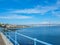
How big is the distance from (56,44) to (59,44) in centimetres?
83

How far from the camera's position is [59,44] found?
122ft

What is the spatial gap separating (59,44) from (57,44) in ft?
1.66

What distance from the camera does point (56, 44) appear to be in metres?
37.6

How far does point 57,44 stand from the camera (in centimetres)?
3728

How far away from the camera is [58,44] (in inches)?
1460

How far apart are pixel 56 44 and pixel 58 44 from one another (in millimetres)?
629

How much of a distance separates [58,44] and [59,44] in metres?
0.24

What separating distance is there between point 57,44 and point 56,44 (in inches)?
13.7
